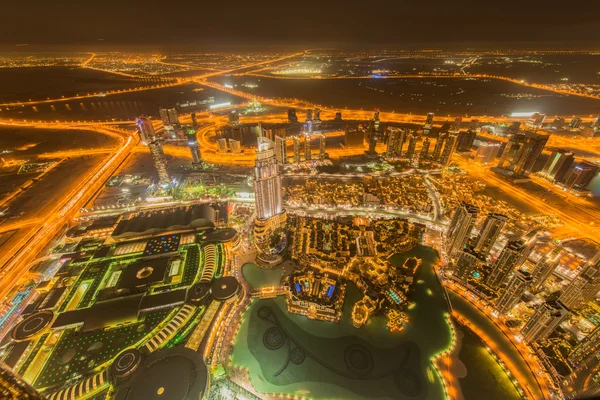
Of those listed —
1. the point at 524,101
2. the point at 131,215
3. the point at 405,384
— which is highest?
the point at 524,101

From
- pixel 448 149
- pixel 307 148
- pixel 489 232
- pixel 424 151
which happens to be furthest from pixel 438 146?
pixel 489 232

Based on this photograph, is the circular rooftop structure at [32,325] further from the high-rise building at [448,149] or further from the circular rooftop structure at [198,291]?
the high-rise building at [448,149]

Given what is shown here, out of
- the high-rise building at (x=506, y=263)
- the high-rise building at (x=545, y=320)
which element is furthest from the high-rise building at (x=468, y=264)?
the high-rise building at (x=545, y=320)

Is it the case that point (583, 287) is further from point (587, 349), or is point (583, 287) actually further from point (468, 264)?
point (468, 264)

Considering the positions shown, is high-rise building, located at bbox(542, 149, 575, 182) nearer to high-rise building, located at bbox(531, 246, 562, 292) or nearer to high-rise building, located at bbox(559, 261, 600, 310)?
high-rise building, located at bbox(531, 246, 562, 292)

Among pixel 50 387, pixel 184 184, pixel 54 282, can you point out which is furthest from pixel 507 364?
pixel 184 184

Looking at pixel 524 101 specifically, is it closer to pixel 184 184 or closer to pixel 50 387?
pixel 184 184
